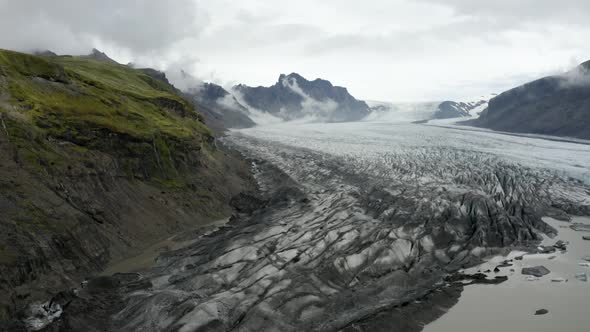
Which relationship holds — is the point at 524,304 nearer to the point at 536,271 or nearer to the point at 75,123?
the point at 536,271

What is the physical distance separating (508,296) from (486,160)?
183 feet

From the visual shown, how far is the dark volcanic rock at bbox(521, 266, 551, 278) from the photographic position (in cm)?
2603

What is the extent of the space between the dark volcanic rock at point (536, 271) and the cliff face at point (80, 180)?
2664 cm

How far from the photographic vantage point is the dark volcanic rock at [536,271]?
26031 mm

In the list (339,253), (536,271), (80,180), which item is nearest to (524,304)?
(536,271)

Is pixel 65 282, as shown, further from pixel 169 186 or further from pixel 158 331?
pixel 169 186

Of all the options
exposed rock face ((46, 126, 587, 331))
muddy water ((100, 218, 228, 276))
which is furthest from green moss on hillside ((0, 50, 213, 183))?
exposed rock face ((46, 126, 587, 331))

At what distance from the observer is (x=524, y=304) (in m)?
22.4

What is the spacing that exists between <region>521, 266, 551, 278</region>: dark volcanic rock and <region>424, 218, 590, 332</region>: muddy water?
0.35 meters

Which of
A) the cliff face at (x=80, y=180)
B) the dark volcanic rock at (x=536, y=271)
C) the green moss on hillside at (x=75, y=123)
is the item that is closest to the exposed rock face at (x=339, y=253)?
the dark volcanic rock at (x=536, y=271)

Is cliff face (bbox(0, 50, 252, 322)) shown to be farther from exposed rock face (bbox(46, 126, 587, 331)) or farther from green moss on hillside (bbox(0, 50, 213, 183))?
exposed rock face (bbox(46, 126, 587, 331))

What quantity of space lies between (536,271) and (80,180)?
34.3 meters

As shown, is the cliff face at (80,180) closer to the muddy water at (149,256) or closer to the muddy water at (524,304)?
the muddy water at (149,256)

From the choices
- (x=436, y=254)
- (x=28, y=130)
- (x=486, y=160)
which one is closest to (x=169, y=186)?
(x=28, y=130)
